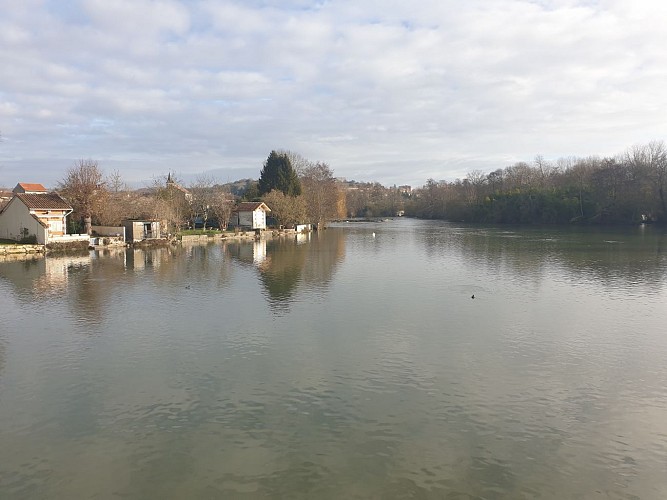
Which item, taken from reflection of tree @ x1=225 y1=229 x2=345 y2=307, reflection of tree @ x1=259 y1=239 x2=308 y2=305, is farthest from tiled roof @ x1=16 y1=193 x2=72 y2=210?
reflection of tree @ x1=259 y1=239 x2=308 y2=305

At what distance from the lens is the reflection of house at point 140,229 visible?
38344 millimetres

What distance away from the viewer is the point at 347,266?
26891mm

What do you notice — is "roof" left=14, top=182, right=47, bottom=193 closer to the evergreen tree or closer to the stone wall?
the stone wall

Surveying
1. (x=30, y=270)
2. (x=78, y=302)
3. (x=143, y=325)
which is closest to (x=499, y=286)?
(x=143, y=325)

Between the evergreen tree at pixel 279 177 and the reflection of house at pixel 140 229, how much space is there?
23.9 metres

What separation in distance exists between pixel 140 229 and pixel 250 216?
1682 cm

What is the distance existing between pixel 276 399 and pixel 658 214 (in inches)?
2574

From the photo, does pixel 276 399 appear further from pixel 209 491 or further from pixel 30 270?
pixel 30 270

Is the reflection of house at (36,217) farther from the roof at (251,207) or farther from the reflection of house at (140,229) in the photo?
the roof at (251,207)

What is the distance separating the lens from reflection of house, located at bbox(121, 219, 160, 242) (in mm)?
38344

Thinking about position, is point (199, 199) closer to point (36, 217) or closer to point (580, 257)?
point (36, 217)

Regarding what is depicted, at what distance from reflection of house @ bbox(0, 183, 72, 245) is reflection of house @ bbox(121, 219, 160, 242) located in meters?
4.97

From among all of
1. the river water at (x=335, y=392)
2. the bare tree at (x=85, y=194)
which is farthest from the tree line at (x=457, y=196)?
the river water at (x=335, y=392)

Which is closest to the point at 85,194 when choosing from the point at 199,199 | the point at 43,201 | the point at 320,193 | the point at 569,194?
the point at 43,201
